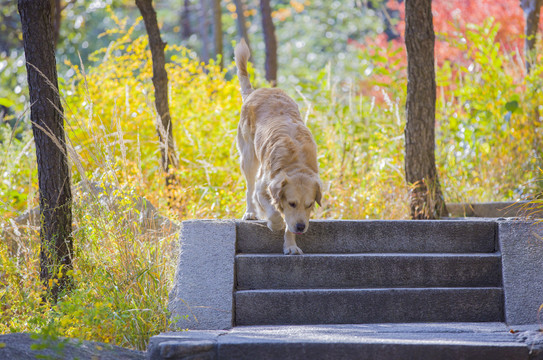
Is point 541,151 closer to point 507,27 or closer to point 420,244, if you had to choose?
point 420,244

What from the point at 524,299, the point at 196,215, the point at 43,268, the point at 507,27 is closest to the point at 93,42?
the point at 507,27

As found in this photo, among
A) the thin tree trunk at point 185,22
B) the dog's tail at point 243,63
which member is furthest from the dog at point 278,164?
the thin tree trunk at point 185,22

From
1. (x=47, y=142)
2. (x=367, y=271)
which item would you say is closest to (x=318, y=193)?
(x=367, y=271)

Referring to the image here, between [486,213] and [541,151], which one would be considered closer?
[486,213]

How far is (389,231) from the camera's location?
5625mm

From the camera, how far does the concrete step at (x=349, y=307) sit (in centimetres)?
494

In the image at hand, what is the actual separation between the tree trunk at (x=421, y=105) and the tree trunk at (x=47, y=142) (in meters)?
3.64

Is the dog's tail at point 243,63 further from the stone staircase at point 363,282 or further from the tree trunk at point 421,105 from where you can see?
the stone staircase at point 363,282

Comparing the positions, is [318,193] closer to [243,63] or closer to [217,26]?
[243,63]

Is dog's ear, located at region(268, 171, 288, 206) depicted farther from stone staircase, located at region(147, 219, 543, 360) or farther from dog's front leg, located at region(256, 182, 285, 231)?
stone staircase, located at region(147, 219, 543, 360)

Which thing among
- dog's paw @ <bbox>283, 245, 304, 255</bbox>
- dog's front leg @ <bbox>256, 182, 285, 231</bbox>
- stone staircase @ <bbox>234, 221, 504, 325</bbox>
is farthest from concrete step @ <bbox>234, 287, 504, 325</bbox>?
dog's front leg @ <bbox>256, 182, 285, 231</bbox>

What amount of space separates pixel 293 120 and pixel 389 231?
1.45m

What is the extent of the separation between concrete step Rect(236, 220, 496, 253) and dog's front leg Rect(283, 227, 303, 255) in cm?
15

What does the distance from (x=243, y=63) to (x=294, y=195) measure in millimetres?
2257
